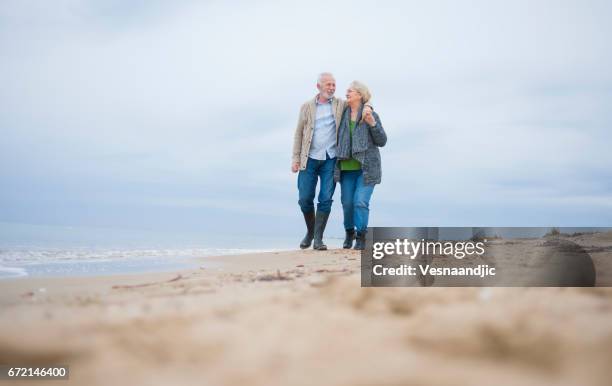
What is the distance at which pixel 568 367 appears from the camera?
1251mm

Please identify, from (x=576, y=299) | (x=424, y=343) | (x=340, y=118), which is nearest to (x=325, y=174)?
(x=340, y=118)

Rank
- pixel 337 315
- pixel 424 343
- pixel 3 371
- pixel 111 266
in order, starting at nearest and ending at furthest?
pixel 3 371
pixel 424 343
pixel 337 315
pixel 111 266

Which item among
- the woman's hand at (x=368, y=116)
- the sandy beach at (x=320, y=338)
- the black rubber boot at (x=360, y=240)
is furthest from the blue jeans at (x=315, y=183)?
the sandy beach at (x=320, y=338)

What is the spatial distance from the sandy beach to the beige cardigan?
3.63m

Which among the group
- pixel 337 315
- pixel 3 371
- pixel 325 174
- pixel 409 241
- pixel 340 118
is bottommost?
pixel 3 371

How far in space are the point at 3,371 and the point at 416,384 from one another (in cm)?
107

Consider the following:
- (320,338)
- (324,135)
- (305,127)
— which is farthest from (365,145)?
(320,338)

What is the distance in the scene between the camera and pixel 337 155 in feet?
17.5

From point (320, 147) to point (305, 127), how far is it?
0.30m

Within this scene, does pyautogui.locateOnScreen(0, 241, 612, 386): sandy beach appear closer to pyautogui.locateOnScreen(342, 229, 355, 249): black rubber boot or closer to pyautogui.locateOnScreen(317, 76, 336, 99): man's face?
pyautogui.locateOnScreen(342, 229, 355, 249): black rubber boot

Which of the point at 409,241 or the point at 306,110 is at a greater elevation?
the point at 306,110

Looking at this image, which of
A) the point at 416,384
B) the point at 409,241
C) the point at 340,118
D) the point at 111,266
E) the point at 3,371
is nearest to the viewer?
the point at 416,384

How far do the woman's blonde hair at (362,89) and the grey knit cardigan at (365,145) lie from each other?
187 mm

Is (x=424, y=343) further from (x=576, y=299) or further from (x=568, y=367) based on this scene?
(x=576, y=299)
